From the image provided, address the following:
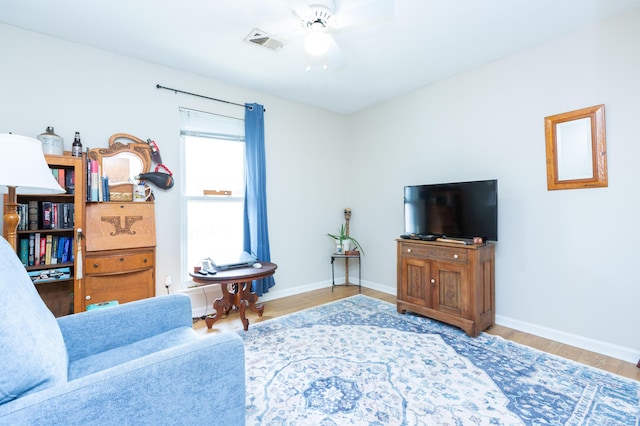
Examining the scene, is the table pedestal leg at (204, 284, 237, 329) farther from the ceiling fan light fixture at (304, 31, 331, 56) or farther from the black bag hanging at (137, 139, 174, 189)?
the ceiling fan light fixture at (304, 31, 331, 56)

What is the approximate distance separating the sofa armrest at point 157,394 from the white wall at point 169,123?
2.21 meters

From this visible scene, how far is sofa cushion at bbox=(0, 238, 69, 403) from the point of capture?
2.72 feet

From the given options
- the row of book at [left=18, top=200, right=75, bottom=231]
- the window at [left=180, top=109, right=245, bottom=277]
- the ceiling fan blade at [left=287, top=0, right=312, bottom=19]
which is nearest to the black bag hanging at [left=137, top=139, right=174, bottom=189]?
the window at [left=180, top=109, right=245, bottom=277]

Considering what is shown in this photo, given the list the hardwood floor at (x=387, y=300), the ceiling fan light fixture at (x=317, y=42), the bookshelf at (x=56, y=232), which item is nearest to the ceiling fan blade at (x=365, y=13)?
the ceiling fan light fixture at (x=317, y=42)

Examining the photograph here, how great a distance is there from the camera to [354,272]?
4453mm

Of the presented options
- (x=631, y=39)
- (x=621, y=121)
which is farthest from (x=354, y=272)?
(x=631, y=39)

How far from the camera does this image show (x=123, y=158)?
2740 millimetres

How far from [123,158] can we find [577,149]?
3.90 meters

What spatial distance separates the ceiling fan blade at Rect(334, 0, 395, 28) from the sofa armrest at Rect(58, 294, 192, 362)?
1988 mm

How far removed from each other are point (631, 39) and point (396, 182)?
227cm

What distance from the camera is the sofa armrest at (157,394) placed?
82 centimetres

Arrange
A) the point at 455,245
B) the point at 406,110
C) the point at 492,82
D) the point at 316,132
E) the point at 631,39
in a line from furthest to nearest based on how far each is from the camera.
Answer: the point at 316,132 < the point at 406,110 < the point at 492,82 < the point at 455,245 < the point at 631,39

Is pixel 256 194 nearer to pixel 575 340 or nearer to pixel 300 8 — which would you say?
pixel 300 8

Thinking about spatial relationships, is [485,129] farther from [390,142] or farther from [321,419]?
[321,419]
